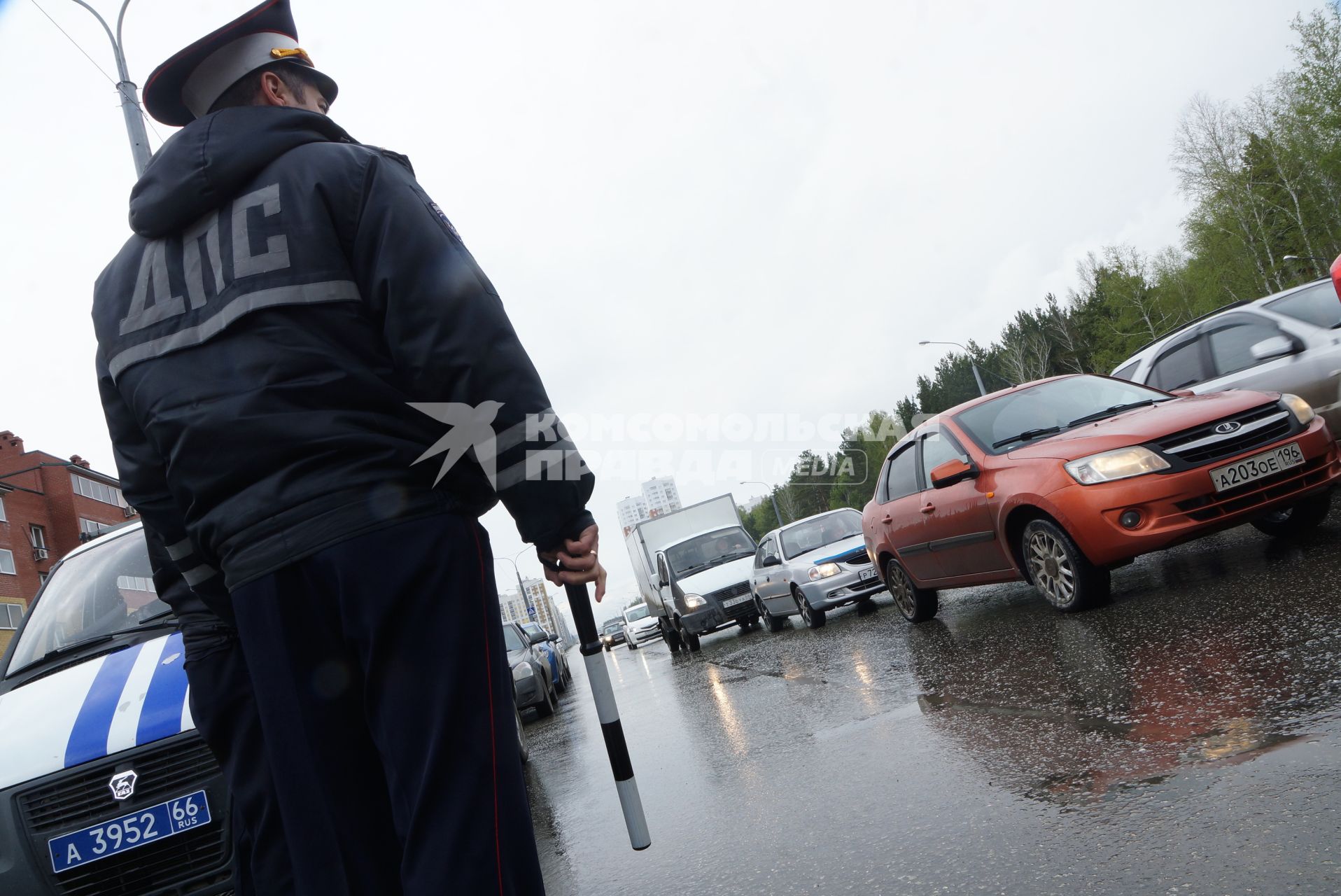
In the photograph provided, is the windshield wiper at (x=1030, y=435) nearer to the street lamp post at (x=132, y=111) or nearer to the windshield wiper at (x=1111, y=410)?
the windshield wiper at (x=1111, y=410)

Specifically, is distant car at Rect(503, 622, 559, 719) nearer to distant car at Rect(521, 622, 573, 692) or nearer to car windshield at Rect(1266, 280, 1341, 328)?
distant car at Rect(521, 622, 573, 692)

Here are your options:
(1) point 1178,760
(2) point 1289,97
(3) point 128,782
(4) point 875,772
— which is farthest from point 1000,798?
(2) point 1289,97

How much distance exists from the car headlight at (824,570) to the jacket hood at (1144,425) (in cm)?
603

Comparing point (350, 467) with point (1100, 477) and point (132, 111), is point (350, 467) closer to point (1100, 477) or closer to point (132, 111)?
point (1100, 477)

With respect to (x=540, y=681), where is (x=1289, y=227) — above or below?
above

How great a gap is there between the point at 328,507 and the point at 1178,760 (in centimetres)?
272

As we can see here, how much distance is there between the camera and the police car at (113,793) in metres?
3.77

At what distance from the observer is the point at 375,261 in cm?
202

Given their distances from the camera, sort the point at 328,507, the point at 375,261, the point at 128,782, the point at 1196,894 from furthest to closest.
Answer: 1. the point at 128,782
2. the point at 1196,894
3. the point at 375,261
4. the point at 328,507

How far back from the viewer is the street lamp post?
1047cm

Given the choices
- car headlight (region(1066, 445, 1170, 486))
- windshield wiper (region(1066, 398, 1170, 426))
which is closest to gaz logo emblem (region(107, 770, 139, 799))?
car headlight (region(1066, 445, 1170, 486))

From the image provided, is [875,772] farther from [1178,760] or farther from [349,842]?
[349,842]

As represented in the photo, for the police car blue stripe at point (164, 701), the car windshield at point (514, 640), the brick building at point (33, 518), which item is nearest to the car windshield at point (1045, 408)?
the police car blue stripe at point (164, 701)

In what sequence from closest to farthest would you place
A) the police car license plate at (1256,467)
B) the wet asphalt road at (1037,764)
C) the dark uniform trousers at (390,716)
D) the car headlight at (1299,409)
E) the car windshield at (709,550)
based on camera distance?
the dark uniform trousers at (390,716)
the wet asphalt road at (1037,764)
the police car license plate at (1256,467)
the car headlight at (1299,409)
the car windshield at (709,550)
